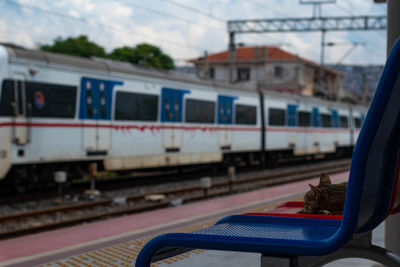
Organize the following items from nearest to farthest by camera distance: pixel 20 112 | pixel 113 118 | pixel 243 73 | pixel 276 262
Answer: pixel 276 262
pixel 20 112
pixel 113 118
pixel 243 73

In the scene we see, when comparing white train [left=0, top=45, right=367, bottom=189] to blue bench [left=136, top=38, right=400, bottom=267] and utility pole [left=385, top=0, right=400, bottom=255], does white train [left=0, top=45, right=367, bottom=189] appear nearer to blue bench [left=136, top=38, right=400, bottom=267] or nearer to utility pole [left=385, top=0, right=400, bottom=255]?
utility pole [left=385, top=0, right=400, bottom=255]

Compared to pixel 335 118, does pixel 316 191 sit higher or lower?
lower

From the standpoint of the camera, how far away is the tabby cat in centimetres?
265

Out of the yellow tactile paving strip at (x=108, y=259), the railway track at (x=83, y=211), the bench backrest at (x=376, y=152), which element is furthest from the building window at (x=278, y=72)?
the bench backrest at (x=376, y=152)

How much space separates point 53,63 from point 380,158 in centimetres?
1099

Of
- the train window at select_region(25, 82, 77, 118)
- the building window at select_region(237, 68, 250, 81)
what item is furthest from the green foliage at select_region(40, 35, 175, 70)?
the train window at select_region(25, 82, 77, 118)

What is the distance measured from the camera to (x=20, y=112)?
11398 mm

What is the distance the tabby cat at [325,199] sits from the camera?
8.71 feet

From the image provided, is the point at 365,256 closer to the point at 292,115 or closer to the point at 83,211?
the point at 83,211

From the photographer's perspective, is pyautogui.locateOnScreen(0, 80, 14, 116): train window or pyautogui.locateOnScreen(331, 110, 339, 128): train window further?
pyautogui.locateOnScreen(331, 110, 339, 128): train window

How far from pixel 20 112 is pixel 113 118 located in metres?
2.80

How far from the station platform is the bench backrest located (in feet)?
8.52

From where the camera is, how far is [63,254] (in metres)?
5.96

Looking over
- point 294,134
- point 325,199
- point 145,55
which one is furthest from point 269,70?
point 325,199
